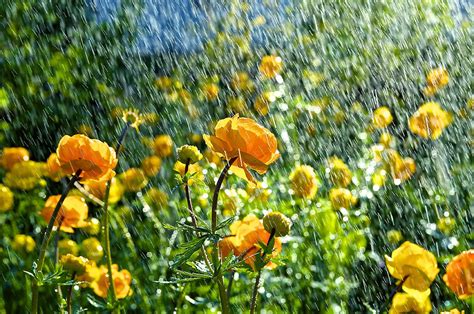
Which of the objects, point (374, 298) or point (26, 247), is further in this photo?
point (374, 298)

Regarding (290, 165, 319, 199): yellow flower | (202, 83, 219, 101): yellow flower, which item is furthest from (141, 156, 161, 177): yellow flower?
(202, 83, 219, 101): yellow flower

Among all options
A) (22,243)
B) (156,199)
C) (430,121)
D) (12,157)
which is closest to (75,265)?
(22,243)

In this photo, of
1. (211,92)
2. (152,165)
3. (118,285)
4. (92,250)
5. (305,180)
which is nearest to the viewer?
(118,285)

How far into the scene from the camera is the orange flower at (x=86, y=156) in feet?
2.62

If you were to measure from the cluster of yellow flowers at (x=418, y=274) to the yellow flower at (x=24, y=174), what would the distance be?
810 mm

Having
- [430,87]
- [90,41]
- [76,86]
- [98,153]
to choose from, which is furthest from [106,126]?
[98,153]

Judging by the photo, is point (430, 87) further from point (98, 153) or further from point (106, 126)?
point (98, 153)

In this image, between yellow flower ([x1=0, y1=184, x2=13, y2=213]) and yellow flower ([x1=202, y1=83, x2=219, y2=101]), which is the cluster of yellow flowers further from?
yellow flower ([x1=202, y1=83, x2=219, y2=101])

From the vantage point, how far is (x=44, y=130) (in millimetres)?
2688

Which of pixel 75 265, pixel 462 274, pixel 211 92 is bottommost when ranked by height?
pixel 211 92

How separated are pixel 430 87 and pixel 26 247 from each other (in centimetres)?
115

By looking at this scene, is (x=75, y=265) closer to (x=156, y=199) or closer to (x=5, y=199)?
(x=5, y=199)

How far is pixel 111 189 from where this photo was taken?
157cm

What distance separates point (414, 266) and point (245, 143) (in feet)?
1.05
